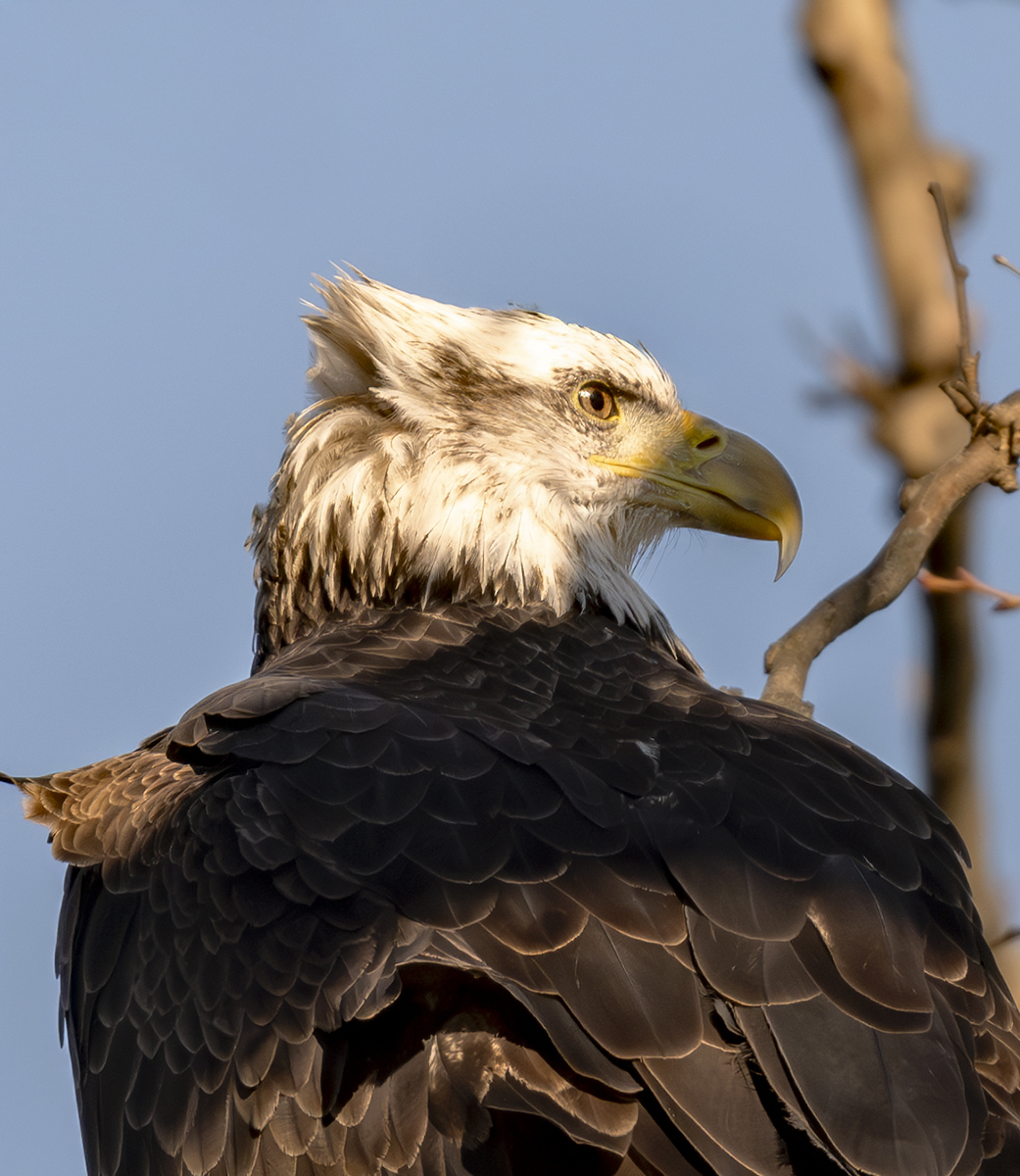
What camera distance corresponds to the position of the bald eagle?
3.61 metres

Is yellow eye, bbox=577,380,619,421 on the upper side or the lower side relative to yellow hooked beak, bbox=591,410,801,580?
upper

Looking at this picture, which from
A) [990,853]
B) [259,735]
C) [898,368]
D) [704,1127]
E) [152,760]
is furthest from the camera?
[898,368]

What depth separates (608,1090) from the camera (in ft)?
11.8

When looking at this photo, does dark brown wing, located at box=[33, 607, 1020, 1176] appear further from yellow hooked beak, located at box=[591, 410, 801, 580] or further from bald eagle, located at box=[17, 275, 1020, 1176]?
yellow hooked beak, located at box=[591, 410, 801, 580]

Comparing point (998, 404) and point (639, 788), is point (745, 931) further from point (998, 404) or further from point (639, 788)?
point (998, 404)

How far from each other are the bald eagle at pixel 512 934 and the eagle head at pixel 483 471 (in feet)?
1.02

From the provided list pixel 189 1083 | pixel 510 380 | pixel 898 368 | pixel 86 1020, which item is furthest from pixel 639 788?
pixel 898 368

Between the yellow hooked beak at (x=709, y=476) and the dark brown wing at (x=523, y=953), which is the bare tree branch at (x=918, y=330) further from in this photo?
the dark brown wing at (x=523, y=953)

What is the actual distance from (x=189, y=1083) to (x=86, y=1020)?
0.69 meters

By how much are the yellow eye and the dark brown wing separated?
1.49m

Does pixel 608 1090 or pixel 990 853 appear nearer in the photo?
pixel 608 1090

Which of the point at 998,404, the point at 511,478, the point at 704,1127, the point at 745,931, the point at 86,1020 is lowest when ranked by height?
the point at 86,1020

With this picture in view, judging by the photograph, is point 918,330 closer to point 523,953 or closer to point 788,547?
point 788,547

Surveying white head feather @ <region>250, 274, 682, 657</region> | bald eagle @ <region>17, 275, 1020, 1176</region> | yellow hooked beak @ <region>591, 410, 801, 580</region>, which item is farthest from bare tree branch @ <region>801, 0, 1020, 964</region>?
white head feather @ <region>250, 274, 682, 657</region>
